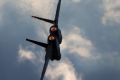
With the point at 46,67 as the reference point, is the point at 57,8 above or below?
above

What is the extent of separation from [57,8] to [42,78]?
Answer: 71.5ft

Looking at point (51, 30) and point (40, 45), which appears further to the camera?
point (40, 45)

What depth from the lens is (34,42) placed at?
527ft

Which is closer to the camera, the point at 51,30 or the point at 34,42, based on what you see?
the point at 51,30

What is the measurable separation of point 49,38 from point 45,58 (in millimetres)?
11646

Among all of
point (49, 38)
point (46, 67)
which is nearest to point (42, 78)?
point (46, 67)

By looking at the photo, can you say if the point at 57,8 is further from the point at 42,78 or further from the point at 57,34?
the point at 42,78

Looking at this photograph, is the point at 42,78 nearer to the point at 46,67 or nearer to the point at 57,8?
the point at 46,67

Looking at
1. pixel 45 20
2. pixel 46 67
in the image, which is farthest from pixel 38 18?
pixel 46 67

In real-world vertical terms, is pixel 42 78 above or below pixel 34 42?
below

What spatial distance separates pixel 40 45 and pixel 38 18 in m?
9.84

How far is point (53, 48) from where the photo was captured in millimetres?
152375

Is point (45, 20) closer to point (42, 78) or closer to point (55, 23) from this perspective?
point (55, 23)

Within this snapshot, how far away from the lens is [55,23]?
509 feet
